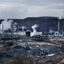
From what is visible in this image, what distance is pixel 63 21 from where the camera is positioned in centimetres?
2761

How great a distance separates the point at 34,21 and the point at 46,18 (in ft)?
4.94

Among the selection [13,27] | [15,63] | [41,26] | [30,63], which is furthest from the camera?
[41,26]

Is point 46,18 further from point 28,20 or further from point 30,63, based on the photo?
point 30,63

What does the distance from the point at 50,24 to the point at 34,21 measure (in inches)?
78.2

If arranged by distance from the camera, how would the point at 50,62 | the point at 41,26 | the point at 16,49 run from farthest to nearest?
the point at 41,26
the point at 16,49
the point at 50,62

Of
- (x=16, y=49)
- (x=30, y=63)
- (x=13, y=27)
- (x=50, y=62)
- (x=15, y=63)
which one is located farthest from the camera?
(x=13, y=27)

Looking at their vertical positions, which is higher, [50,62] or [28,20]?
[28,20]

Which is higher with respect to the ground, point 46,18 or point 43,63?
point 46,18

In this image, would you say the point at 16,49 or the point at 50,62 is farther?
the point at 16,49

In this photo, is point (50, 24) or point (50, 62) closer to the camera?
point (50, 62)

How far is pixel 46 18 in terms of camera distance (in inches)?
1110

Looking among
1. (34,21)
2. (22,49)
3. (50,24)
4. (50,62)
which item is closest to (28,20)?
(34,21)

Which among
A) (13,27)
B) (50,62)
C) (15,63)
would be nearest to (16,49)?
(50,62)

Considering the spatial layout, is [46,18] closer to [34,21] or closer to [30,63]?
[34,21]
